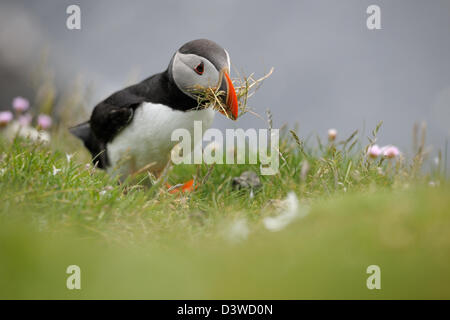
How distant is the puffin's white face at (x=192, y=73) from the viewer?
12.9 ft

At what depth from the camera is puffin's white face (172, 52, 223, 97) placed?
3945 mm

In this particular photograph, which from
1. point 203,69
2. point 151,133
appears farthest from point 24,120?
point 203,69

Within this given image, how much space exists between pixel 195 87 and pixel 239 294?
262 centimetres

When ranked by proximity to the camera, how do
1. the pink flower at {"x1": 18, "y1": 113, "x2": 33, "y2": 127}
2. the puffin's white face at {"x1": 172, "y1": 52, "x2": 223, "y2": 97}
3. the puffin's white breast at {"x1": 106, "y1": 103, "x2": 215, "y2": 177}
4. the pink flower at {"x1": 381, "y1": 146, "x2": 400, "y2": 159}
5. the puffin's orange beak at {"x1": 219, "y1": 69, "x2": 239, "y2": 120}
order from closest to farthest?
the puffin's orange beak at {"x1": 219, "y1": 69, "x2": 239, "y2": 120}, the puffin's white face at {"x1": 172, "y1": 52, "x2": 223, "y2": 97}, the pink flower at {"x1": 381, "y1": 146, "x2": 400, "y2": 159}, the puffin's white breast at {"x1": 106, "y1": 103, "x2": 215, "y2": 177}, the pink flower at {"x1": 18, "y1": 113, "x2": 33, "y2": 127}

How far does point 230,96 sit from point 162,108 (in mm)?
907

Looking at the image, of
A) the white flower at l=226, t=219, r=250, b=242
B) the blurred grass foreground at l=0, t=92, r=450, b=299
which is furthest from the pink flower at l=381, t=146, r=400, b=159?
the white flower at l=226, t=219, r=250, b=242

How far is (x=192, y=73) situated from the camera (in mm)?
4078

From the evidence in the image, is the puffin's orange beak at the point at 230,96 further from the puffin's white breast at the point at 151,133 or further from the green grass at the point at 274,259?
the green grass at the point at 274,259

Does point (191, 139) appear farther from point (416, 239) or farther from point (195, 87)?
point (416, 239)

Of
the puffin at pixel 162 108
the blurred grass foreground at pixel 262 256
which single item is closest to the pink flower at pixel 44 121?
the puffin at pixel 162 108

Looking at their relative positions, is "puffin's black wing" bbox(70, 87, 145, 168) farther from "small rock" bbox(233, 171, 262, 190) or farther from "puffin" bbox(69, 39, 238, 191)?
"small rock" bbox(233, 171, 262, 190)

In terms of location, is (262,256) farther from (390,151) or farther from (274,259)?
(390,151)
